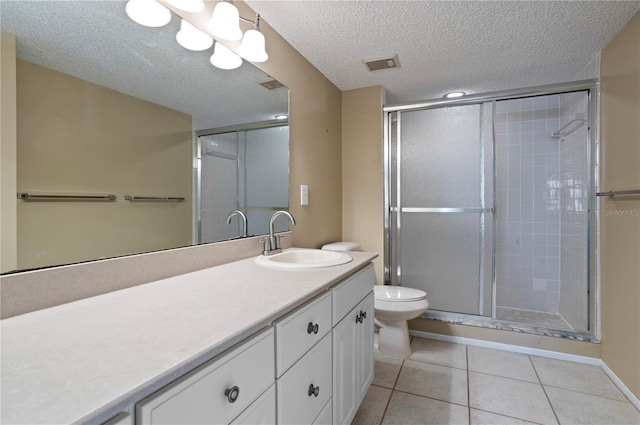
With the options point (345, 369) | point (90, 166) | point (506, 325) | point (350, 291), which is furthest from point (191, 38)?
point (506, 325)

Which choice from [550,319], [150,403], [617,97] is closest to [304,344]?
[150,403]

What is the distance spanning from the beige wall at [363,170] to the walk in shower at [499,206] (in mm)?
94

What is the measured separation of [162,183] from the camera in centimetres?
117

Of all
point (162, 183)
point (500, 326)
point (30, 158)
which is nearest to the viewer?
point (30, 158)

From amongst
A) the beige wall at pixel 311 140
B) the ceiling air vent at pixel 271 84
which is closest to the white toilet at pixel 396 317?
the beige wall at pixel 311 140

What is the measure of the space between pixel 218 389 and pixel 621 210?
233cm

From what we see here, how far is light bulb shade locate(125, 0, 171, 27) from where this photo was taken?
105 centimetres

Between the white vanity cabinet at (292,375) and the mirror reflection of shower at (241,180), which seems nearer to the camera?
the white vanity cabinet at (292,375)

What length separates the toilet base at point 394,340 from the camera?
219cm

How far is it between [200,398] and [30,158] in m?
0.77

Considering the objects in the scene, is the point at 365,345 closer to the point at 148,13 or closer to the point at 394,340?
the point at 394,340

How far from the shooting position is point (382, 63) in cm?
226

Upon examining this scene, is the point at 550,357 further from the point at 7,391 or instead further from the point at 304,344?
the point at 7,391

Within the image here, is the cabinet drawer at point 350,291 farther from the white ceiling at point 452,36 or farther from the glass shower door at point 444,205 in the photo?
the white ceiling at point 452,36
